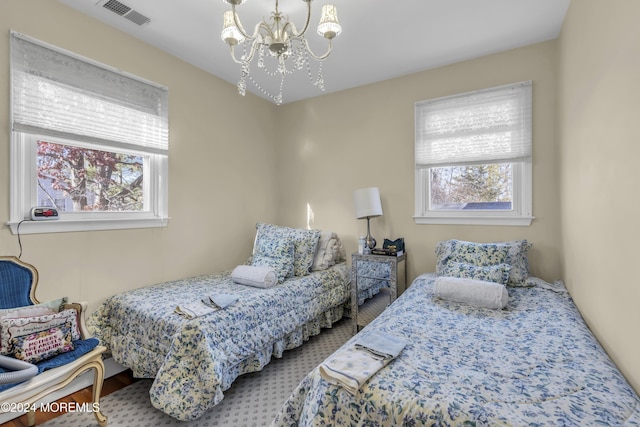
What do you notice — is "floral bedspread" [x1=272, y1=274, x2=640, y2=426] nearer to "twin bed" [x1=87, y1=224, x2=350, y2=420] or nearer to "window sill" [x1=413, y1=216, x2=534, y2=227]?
"twin bed" [x1=87, y1=224, x2=350, y2=420]

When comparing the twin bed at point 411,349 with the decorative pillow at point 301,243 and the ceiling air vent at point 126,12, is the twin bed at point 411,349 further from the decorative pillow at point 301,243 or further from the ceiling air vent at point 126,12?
the ceiling air vent at point 126,12

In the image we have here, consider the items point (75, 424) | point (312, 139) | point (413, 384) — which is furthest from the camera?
point (312, 139)

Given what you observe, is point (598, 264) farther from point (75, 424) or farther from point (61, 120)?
point (61, 120)

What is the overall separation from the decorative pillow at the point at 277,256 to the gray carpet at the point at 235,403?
753mm

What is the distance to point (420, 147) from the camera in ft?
10.3

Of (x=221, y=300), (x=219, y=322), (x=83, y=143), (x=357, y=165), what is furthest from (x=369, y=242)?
(x=83, y=143)

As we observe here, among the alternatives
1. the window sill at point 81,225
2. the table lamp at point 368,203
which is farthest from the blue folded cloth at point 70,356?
the table lamp at point 368,203

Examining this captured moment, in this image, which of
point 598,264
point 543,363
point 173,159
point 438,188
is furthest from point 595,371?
point 173,159

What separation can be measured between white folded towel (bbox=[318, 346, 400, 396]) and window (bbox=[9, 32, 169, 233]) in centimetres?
210

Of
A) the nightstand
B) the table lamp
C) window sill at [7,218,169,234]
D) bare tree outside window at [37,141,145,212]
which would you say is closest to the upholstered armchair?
window sill at [7,218,169,234]

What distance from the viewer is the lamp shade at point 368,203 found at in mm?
3105

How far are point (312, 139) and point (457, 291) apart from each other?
2.51 metres

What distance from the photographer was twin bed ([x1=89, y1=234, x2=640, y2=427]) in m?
1.05

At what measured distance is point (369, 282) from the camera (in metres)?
3.10
